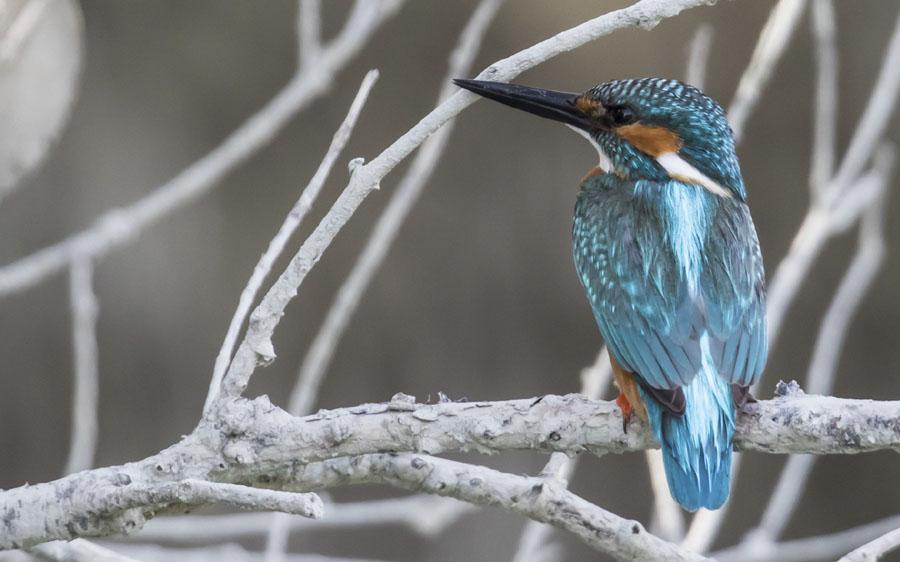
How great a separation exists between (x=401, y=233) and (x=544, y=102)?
5.71ft

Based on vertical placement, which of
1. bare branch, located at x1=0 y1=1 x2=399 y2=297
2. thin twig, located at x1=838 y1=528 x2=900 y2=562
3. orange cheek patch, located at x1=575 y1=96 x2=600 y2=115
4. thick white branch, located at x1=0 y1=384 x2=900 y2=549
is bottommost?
A: thin twig, located at x1=838 y1=528 x2=900 y2=562

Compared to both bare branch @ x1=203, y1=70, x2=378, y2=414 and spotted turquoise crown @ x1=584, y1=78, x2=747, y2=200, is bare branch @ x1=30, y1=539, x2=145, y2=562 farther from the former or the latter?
spotted turquoise crown @ x1=584, y1=78, x2=747, y2=200

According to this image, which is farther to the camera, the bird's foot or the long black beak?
the long black beak

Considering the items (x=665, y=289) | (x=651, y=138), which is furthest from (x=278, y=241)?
(x=651, y=138)

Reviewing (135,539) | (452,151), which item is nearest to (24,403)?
(135,539)

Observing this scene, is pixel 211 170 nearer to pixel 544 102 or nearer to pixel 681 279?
pixel 544 102

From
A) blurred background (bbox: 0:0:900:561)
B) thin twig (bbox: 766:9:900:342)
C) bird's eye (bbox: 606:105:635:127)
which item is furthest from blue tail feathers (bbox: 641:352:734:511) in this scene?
blurred background (bbox: 0:0:900:561)

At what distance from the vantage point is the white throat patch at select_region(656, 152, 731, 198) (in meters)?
2.52

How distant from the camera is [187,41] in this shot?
404cm

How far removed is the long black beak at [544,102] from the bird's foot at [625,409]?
0.58 m

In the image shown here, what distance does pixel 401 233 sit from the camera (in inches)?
165

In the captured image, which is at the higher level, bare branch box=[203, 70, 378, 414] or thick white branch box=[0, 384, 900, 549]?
bare branch box=[203, 70, 378, 414]

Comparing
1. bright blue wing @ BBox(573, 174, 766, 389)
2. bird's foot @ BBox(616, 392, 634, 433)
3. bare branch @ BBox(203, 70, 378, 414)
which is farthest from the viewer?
bright blue wing @ BBox(573, 174, 766, 389)

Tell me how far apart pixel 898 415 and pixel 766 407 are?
0.71ft
